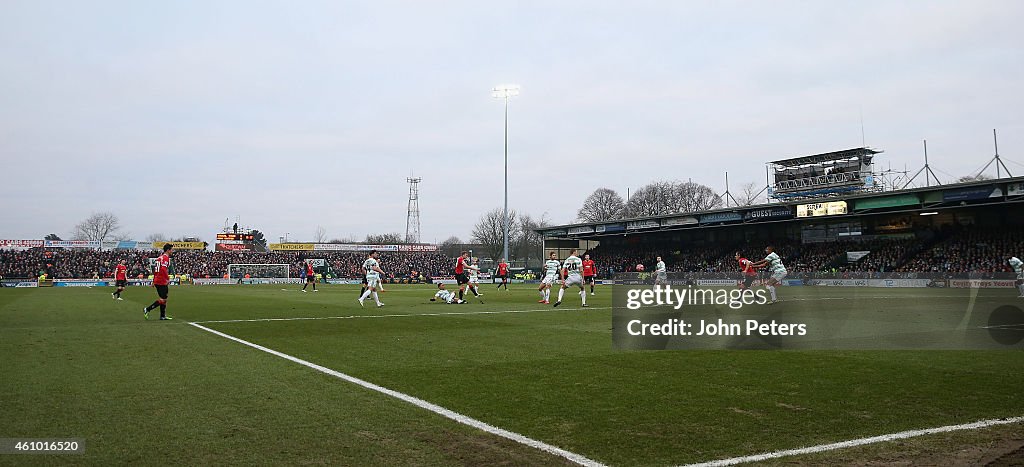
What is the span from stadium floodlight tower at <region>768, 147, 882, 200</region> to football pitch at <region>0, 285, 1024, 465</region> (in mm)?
50669

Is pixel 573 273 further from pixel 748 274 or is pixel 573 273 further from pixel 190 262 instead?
pixel 190 262

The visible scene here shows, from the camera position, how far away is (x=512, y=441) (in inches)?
212

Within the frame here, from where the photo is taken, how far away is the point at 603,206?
10262 cm

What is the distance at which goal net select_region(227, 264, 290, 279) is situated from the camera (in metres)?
71.9

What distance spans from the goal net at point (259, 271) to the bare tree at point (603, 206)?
153ft

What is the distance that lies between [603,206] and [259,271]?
52.4 m

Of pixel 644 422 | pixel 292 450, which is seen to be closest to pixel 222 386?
pixel 292 450

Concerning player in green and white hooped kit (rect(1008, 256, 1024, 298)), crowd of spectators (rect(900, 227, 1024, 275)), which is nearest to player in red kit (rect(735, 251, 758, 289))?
player in green and white hooped kit (rect(1008, 256, 1024, 298))

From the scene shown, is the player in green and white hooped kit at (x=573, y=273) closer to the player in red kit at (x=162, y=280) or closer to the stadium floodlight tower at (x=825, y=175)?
the player in red kit at (x=162, y=280)

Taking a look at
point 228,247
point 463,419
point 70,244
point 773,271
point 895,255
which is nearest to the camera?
point 463,419

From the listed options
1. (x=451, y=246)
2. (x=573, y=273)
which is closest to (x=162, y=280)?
(x=573, y=273)

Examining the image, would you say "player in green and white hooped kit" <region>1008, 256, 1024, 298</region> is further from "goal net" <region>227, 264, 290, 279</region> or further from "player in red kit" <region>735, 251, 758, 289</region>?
"goal net" <region>227, 264, 290, 279</region>

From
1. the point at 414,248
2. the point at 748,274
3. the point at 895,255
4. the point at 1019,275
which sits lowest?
the point at 1019,275

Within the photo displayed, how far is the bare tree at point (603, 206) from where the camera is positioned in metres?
102
